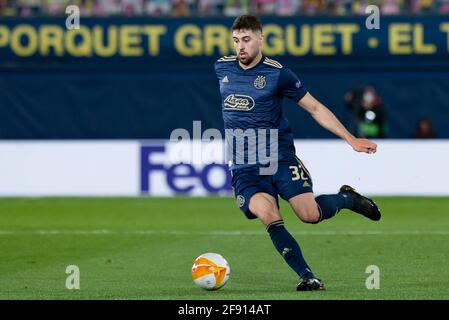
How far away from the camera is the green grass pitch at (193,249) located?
942 cm

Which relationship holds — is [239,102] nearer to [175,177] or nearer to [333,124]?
[333,124]

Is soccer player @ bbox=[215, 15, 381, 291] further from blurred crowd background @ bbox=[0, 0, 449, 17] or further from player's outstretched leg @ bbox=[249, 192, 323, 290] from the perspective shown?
blurred crowd background @ bbox=[0, 0, 449, 17]

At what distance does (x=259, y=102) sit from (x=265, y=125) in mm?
191

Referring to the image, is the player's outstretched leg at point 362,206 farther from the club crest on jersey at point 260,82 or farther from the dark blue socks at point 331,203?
the club crest on jersey at point 260,82

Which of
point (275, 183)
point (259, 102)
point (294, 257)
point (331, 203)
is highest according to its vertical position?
point (259, 102)

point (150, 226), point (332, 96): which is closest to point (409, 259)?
point (150, 226)

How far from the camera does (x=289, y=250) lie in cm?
923

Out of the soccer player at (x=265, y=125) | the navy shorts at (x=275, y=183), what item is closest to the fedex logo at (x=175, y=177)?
the soccer player at (x=265, y=125)

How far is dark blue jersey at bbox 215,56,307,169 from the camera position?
31.4 feet

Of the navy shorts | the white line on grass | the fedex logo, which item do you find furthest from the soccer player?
the fedex logo

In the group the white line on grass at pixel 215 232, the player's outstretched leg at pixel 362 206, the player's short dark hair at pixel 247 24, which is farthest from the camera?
the white line on grass at pixel 215 232

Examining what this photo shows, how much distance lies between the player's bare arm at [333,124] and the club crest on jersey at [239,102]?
0.41 m

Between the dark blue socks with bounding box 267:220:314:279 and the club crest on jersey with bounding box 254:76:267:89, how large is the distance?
1.11 m

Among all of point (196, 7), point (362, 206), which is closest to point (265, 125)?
point (362, 206)
